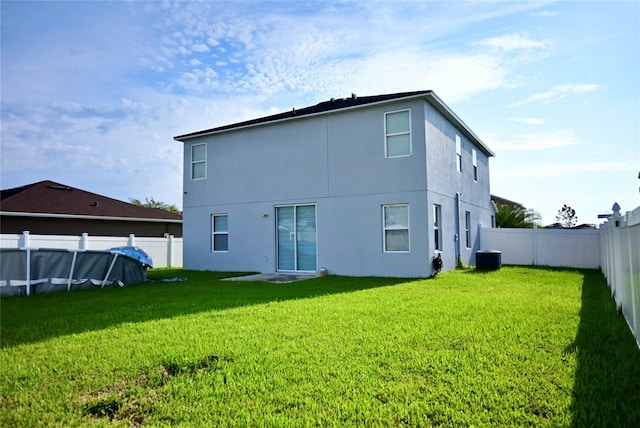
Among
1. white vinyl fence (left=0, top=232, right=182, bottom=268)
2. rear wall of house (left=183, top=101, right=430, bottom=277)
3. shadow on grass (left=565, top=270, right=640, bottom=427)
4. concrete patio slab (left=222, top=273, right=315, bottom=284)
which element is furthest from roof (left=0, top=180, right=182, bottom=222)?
shadow on grass (left=565, top=270, right=640, bottom=427)

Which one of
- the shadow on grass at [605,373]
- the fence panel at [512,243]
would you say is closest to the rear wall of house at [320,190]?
the fence panel at [512,243]

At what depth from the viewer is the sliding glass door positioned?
14.7 metres

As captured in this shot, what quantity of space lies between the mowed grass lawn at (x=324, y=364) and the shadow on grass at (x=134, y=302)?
7cm

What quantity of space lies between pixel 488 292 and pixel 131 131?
15.8m

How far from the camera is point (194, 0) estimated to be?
34.5 feet

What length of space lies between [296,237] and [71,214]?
13761 mm

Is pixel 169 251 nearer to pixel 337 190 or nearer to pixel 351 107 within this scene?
pixel 337 190

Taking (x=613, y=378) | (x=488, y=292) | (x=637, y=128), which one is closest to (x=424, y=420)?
(x=613, y=378)

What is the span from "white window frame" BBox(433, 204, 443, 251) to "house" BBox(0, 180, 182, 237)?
18274mm

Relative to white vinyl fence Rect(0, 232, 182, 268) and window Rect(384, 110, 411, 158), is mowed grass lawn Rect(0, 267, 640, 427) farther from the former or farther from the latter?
white vinyl fence Rect(0, 232, 182, 268)

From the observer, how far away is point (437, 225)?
45.3 feet

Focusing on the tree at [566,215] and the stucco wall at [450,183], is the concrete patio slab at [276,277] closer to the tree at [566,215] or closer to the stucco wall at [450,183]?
the stucco wall at [450,183]

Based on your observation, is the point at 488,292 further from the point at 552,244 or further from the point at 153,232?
the point at 153,232

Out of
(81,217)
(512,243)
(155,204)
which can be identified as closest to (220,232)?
(81,217)
